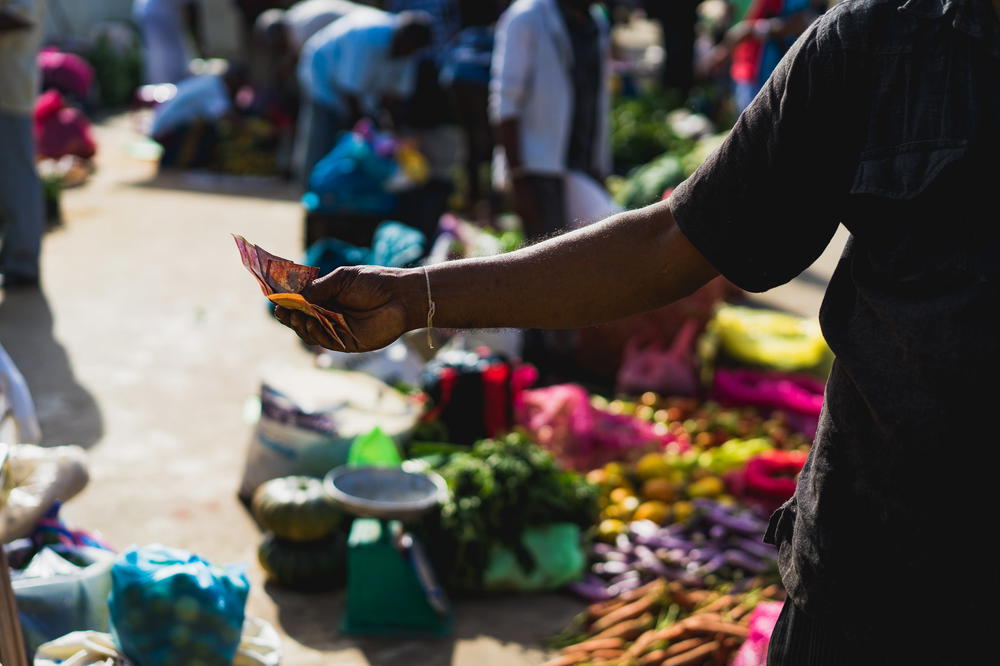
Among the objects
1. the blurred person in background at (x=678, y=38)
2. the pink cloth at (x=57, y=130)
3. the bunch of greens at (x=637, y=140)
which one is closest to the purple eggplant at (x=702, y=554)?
the bunch of greens at (x=637, y=140)

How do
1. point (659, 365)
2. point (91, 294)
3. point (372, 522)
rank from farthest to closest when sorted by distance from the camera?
point (91, 294), point (659, 365), point (372, 522)

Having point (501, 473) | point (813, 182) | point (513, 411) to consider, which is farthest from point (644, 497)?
point (813, 182)

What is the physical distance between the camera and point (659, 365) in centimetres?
Result: 563

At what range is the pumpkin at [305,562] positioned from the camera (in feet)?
11.8

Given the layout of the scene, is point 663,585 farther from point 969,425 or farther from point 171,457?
point 969,425

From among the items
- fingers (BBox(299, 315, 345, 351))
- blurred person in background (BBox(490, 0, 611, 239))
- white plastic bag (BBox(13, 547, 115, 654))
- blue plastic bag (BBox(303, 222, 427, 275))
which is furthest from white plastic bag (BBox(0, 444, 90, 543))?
blurred person in background (BBox(490, 0, 611, 239))

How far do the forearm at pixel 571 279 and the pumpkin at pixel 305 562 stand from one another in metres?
2.13

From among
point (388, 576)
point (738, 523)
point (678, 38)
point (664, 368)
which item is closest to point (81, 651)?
point (388, 576)

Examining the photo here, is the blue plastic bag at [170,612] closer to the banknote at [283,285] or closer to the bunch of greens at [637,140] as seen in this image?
the banknote at [283,285]

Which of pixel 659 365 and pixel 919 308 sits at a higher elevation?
pixel 919 308

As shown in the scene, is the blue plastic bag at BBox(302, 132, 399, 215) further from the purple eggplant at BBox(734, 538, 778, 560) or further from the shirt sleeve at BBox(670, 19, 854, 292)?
the shirt sleeve at BBox(670, 19, 854, 292)

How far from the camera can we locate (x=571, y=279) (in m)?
1.67

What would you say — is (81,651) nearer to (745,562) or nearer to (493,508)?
(493,508)

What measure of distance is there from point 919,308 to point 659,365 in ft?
14.1
